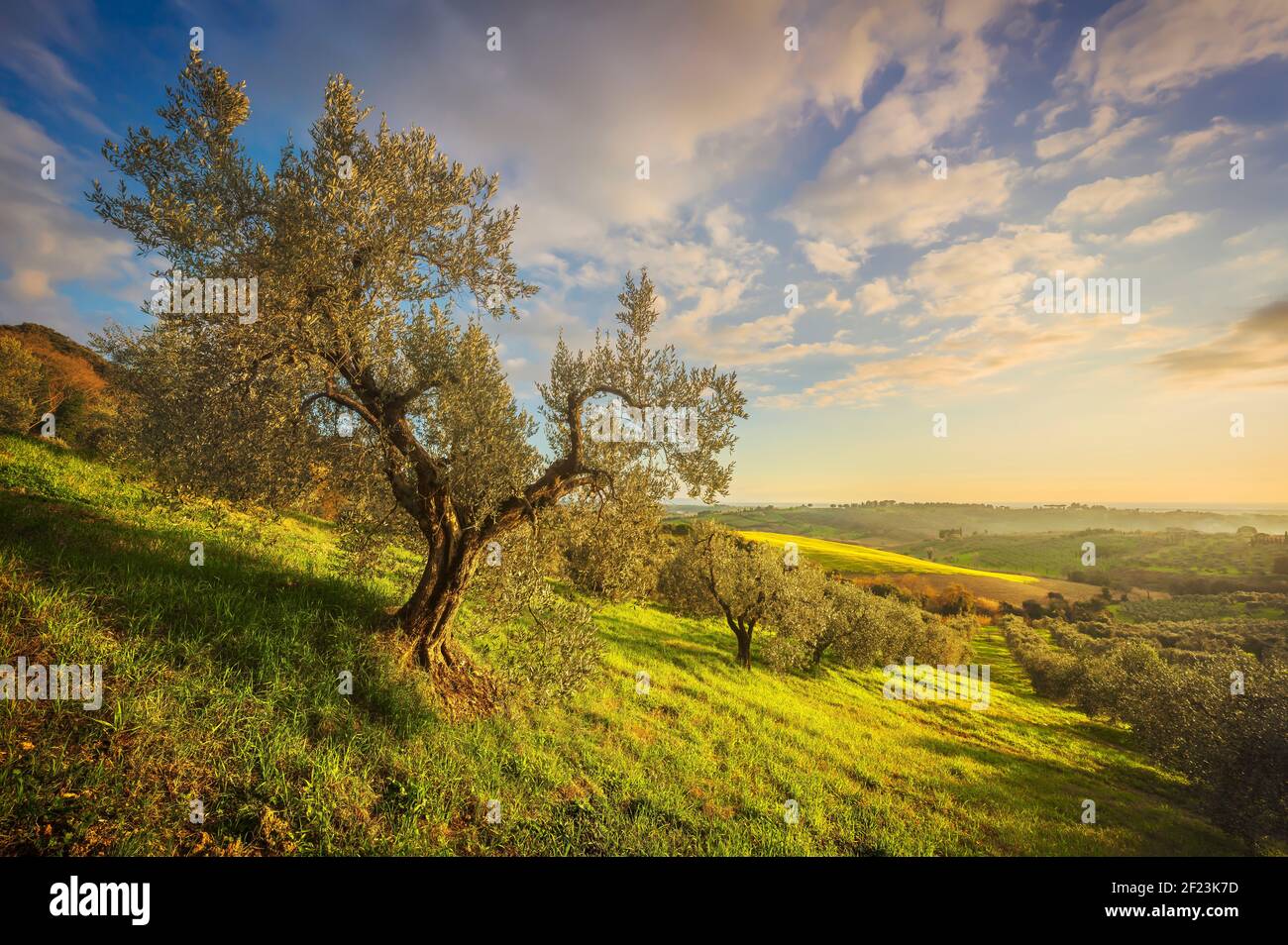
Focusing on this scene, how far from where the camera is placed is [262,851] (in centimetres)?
621

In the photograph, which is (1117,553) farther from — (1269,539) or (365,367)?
(365,367)

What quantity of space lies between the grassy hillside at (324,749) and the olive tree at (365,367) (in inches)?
104

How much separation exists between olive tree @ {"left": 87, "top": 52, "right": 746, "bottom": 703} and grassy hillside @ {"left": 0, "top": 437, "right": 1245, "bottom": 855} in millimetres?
2633

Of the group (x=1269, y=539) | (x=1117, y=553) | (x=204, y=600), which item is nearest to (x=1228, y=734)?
(x=204, y=600)

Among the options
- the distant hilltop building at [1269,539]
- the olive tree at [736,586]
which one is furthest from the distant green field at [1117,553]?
the olive tree at [736,586]

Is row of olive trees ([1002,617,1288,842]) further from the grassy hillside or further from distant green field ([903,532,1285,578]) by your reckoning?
distant green field ([903,532,1285,578])

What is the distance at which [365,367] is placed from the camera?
950 centimetres

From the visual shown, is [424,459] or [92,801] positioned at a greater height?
[424,459]

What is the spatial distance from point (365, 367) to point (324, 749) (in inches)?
305

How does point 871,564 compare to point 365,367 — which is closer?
point 365,367

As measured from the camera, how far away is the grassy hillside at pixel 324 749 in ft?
20.6
